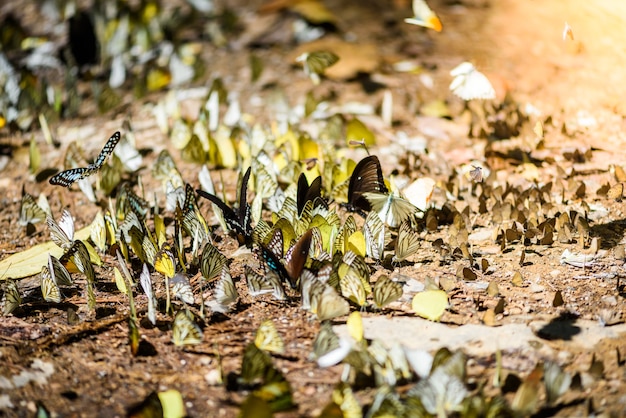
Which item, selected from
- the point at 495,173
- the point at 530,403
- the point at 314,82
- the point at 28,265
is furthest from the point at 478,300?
the point at 314,82

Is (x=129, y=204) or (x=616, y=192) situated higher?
(x=129, y=204)

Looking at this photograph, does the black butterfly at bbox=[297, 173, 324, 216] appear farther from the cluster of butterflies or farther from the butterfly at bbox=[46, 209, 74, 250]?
the butterfly at bbox=[46, 209, 74, 250]

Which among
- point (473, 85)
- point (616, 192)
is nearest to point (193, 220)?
point (473, 85)

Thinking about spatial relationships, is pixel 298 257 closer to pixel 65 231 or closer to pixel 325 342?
pixel 325 342

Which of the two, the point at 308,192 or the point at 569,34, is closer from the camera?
the point at 308,192

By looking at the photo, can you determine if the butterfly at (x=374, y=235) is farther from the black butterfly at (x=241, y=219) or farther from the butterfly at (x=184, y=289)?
the butterfly at (x=184, y=289)

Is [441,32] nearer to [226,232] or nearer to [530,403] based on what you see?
[226,232]

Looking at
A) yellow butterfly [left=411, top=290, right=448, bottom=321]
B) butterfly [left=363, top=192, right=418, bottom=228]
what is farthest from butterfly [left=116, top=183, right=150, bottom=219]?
yellow butterfly [left=411, top=290, right=448, bottom=321]

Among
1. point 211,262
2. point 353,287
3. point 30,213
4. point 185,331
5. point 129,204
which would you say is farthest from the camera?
point 30,213
